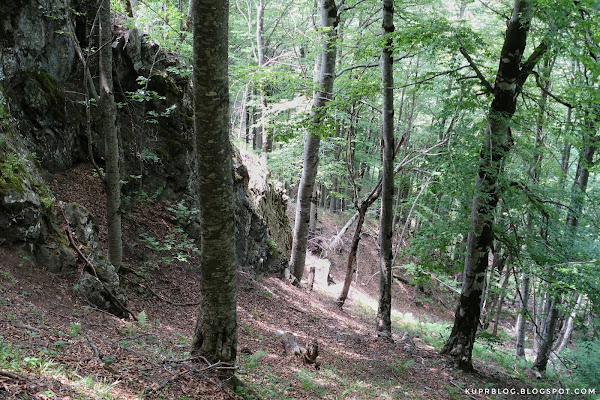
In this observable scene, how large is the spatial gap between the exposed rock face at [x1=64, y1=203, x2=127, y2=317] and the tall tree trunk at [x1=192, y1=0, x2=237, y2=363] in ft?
8.82

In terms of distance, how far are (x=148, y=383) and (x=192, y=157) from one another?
724 cm

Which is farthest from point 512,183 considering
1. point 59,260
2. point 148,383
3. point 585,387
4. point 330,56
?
point 59,260

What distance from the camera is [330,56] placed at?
35.6ft

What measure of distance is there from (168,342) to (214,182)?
304cm

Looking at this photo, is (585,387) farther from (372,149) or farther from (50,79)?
(372,149)

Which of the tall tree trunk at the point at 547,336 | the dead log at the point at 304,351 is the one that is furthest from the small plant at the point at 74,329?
the tall tree trunk at the point at 547,336

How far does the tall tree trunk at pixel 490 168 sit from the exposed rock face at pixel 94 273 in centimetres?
659

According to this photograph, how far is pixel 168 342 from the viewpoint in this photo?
541 cm

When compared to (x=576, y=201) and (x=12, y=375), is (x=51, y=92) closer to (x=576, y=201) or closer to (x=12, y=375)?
(x=12, y=375)

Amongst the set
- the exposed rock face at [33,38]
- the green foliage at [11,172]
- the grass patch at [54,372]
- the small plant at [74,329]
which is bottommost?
the small plant at [74,329]

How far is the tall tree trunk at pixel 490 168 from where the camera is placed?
22.7ft

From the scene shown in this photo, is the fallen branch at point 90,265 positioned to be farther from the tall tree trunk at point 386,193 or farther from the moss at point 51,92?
the tall tree trunk at point 386,193

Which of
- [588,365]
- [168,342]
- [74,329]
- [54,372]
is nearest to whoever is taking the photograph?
[54,372]

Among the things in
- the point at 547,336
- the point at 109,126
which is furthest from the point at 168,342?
the point at 547,336
